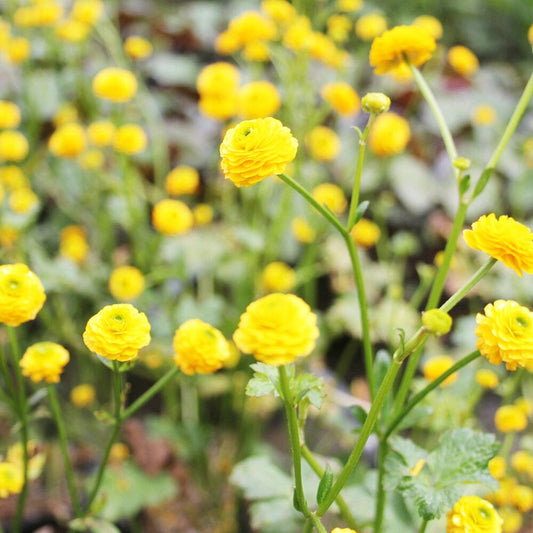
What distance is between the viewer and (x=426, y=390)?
693 millimetres

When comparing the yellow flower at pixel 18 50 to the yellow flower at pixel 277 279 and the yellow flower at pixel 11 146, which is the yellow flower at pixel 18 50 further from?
the yellow flower at pixel 277 279

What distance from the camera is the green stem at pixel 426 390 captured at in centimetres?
65

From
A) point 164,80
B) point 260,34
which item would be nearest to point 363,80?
point 164,80

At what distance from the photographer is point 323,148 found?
156 centimetres

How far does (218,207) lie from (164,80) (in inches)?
23.0

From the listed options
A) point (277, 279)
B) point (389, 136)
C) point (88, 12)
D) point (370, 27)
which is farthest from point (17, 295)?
point (370, 27)

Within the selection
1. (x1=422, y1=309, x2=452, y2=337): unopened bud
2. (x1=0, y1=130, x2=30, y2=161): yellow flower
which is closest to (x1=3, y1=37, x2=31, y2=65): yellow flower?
(x1=0, y1=130, x2=30, y2=161): yellow flower

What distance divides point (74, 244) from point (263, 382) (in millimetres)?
1145

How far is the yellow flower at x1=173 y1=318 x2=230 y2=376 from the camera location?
0.75 metres

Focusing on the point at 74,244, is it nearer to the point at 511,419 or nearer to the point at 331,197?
the point at 331,197

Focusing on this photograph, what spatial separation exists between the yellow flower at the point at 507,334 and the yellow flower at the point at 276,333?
0.22 metres

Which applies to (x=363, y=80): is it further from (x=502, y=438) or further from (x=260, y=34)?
(x=502, y=438)

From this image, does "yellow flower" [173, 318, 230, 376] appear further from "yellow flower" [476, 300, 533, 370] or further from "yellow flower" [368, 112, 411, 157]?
"yellow flower" [368, 112, 411, 157]

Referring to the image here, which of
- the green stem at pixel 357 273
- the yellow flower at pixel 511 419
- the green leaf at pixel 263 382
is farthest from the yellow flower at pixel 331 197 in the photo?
the green leaf at pixel 263 382
